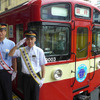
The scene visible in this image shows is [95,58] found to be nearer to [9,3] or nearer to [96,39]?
[96,39]

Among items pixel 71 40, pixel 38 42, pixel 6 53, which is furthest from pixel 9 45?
pixel 71 40

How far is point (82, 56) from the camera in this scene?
11.8ft

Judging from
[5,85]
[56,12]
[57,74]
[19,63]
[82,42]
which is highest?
[56,12]

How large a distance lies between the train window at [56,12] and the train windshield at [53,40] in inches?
6.3

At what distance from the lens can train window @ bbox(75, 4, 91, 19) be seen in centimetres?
333

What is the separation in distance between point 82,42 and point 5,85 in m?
2.03

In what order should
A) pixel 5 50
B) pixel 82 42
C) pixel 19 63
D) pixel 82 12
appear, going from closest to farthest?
pixel 5 50
pixel 19 63
pixel 82 12
pixel 82 42

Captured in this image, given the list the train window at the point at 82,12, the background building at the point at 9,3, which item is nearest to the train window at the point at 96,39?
the train window at the point at 82,12

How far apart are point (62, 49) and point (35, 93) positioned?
112 centimetres

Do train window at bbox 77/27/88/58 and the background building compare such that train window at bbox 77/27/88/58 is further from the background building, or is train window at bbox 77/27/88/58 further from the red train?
the background building

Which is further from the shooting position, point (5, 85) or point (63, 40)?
point (63, 40)

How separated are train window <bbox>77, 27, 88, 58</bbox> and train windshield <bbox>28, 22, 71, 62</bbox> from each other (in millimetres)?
383

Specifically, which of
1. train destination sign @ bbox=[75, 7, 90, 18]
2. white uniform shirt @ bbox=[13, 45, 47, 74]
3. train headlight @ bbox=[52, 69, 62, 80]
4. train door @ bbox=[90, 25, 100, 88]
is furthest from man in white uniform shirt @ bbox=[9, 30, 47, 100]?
train door @ bbox=[90, 25, 100, 88]

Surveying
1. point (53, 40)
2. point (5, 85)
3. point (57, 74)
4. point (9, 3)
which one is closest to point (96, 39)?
point (53, 40)
